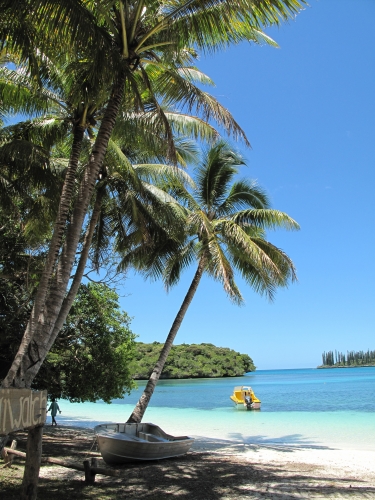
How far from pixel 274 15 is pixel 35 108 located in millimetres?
5423

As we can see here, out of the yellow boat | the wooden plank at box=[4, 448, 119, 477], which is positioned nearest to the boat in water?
the wooden plank at box=[4, 448, 119, 477]

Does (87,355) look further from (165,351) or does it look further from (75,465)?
(75,465)

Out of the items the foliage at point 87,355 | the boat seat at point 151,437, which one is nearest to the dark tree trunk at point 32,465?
the boat seat at point 151,437

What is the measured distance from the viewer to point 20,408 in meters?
4.40

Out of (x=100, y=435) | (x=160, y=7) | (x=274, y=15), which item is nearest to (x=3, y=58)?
(x=160, y=7)

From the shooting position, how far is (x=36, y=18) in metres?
6.14

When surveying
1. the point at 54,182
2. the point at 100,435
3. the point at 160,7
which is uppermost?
the point at 160,7

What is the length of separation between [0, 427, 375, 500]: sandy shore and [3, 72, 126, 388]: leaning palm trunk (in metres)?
1.97

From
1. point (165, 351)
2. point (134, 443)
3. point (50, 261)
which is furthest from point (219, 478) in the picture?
point (50, 261)

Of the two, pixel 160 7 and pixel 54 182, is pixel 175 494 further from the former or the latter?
pixel 160 7

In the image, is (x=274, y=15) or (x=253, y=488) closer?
(x=274, y=15)

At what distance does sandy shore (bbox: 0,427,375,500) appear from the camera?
743 centimetres

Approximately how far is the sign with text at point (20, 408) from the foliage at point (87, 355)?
28.9 ft

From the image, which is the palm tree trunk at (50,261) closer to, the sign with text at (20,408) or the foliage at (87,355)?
the sign with text at (20,408)
